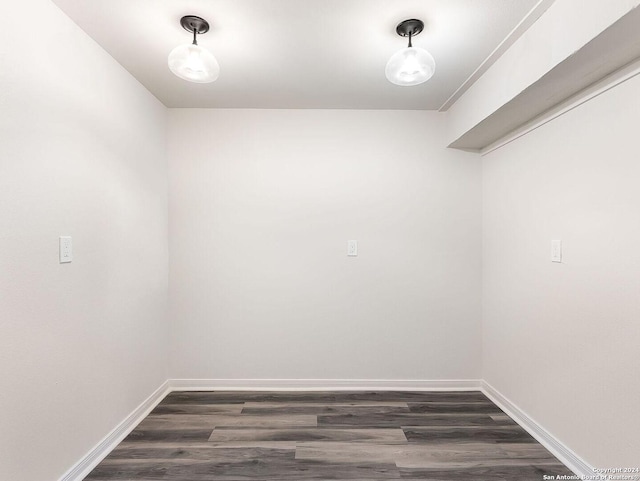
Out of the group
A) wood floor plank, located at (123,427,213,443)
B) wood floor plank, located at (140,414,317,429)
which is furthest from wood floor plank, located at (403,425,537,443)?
wood floor plank, located at (123,427,213,443)

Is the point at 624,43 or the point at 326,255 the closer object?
the point at 624,43

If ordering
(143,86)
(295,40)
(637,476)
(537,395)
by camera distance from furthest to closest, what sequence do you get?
(143,86) < (537,395) < (295,40) < (637,476)

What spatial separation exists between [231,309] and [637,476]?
8.41 ft

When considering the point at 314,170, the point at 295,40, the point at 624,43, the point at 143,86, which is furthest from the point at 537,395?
the point at 143,86

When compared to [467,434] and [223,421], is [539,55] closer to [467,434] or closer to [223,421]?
[467,434]

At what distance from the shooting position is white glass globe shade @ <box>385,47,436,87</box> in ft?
5.25

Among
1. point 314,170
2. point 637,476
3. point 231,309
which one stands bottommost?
point 637,476

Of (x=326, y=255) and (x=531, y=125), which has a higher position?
(x=531, y=125)

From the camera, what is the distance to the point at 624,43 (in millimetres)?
1308

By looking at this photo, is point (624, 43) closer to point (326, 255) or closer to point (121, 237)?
point (326, 255)

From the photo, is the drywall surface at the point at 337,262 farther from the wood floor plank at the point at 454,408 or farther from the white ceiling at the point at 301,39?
the white ceiling at the point at 301,39

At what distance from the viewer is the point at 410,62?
1.62m

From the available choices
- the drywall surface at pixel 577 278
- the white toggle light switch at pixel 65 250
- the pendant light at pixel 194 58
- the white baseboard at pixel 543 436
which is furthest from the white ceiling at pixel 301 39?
the white baseboard at pixel 543 436

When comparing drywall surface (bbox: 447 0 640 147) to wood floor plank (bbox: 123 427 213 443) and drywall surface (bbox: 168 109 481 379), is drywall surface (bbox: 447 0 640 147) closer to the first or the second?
drywall surface (bbox: 168 109 481 379)
